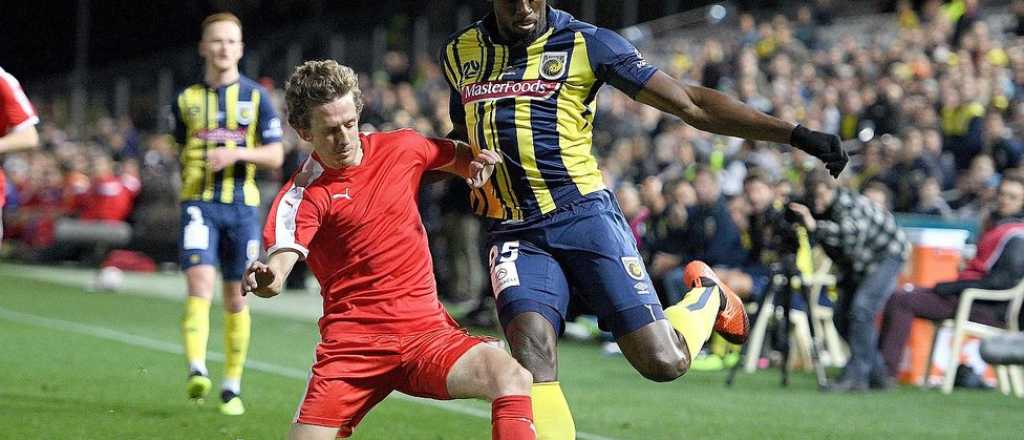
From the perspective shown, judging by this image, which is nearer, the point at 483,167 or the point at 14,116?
the point at 483,167

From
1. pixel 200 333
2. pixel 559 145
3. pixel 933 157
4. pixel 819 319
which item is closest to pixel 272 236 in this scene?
pixel 559 145

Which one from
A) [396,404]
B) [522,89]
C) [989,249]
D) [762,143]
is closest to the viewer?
[522,89]

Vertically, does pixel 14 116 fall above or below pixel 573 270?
above

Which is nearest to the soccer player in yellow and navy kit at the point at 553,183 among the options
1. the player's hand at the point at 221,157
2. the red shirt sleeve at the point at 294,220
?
the red shirt sleeve at the point at 294,220

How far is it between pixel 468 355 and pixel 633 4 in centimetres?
2365

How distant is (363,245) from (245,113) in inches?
156

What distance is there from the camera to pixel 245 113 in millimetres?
9219

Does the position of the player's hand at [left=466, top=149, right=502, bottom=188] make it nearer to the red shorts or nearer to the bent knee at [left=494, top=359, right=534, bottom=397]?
the red shorts

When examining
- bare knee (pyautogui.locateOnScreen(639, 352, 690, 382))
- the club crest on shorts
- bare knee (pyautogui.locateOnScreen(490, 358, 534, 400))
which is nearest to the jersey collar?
the club crest on shorts

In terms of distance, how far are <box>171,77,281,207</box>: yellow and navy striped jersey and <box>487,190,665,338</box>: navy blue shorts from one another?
3407 millimetres

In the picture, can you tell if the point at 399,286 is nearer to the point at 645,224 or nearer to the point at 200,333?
the point at 200,333

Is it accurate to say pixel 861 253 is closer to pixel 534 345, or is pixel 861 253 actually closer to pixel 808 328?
pixel 808 328

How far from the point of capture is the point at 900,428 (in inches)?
359

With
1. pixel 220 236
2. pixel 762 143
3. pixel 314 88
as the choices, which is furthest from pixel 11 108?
pixel 762 143
